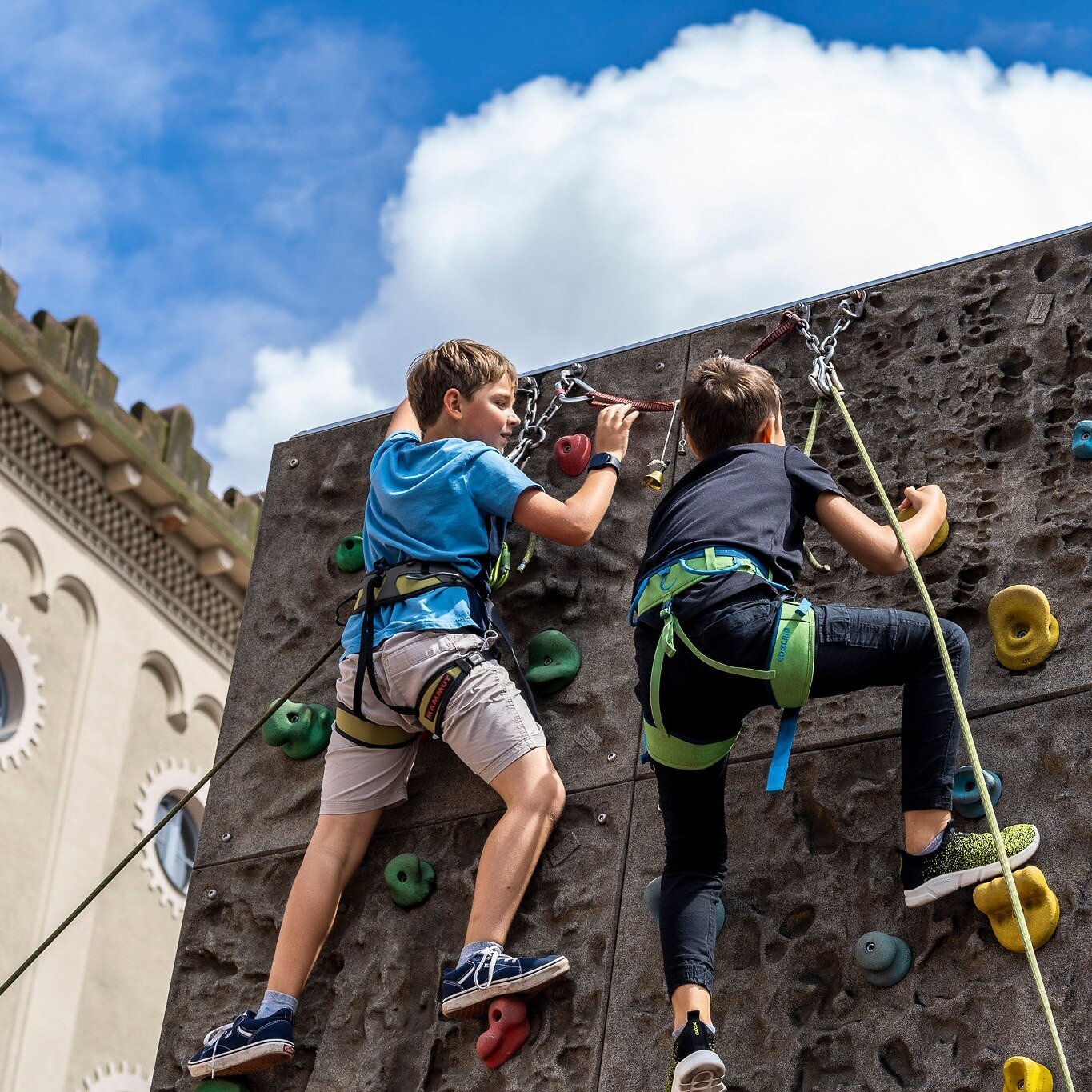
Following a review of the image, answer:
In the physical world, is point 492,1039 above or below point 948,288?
below

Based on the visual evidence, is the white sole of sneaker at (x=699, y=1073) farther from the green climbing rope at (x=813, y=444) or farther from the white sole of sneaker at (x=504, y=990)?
the green climbing rope at (x=813, y=444)

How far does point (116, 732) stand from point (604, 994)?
14.2 meters

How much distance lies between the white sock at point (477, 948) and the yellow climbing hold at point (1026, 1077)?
141 centimetres

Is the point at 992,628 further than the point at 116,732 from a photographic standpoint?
No

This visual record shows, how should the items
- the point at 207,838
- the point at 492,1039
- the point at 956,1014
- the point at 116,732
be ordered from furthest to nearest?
the point at 116,732
the point at 207,838
the point at 492,1039
the point at 956,1014

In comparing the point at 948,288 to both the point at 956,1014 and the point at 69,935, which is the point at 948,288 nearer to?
Answer: the point at 956,1014

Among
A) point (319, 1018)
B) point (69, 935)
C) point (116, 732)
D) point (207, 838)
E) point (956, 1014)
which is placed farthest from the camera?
point (116, 732)

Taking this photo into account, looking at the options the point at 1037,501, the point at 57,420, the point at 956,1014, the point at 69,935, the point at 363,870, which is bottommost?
the point at 956,1014

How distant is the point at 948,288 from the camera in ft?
19.1

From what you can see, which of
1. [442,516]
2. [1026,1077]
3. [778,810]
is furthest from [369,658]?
[1026,1077]

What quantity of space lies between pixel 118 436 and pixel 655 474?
45.2 ft

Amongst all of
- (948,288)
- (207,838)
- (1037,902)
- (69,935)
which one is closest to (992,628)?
(1037,902)

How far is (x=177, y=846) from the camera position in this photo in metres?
18.6

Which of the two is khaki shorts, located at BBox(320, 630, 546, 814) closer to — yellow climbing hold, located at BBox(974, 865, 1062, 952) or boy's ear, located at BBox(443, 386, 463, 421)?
boy's ear, located at BBox(443, 386, 463, 421)
